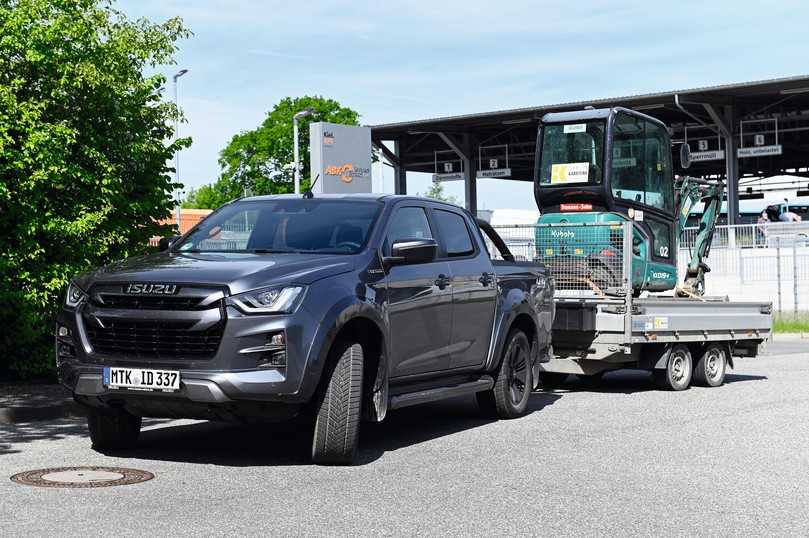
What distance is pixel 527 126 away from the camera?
5459 centimetres

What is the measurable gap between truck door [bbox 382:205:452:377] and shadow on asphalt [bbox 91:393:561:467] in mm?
694

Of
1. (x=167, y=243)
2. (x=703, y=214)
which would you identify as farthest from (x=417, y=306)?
(x=703, y=214)

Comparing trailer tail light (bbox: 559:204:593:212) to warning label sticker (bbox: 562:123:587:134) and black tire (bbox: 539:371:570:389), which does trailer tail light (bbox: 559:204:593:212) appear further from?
black tire (bbox: 539:371:570:389)

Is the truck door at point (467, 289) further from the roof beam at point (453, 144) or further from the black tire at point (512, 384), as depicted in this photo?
the roof beam at point (453, 144)

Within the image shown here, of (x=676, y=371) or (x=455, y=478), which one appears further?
(x=676, y=371)

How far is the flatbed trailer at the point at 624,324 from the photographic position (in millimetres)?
13133

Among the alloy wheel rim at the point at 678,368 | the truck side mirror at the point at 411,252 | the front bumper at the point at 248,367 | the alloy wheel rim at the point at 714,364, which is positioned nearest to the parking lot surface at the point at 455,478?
the front bumper at the point at 248,367

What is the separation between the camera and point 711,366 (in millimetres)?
14625

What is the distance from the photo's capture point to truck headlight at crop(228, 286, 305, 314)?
7.74 m

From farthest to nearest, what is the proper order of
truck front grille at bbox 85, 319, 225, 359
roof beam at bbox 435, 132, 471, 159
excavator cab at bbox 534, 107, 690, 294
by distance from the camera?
1. roof beam at bbox 435, 132, 471, 159
2. excavator cab at bbox 534, 107, 690, 294
3. truck front grille at bbox 85, 319, 225, 359

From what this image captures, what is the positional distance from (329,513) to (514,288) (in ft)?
15.6

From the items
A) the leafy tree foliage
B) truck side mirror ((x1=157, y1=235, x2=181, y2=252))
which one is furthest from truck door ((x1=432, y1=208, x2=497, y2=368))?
the leafy tree foliage

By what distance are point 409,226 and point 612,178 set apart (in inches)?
269

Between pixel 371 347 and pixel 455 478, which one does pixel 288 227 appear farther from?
pixel 455 478
